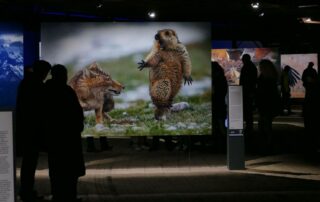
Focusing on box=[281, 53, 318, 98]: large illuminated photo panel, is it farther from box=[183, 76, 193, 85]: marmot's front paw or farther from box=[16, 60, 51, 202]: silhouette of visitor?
box=[16, 60, 51, 202]: silhouette of visitor

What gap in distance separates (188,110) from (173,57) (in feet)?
3.55

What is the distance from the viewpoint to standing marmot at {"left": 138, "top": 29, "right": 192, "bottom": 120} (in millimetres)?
12852

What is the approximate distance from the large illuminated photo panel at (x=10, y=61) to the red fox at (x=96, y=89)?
440 cm

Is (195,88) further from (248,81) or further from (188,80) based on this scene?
(248,81)

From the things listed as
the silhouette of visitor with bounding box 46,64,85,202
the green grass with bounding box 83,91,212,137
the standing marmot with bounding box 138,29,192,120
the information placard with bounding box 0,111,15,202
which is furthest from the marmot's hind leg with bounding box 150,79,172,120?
the information placard with bounding box 0,111,15,202

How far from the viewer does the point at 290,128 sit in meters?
23.1

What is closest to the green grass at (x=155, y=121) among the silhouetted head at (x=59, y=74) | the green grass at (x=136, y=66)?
the green grass at (x=136, y=66)

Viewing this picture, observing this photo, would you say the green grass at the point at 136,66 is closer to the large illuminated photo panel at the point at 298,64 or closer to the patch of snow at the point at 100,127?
the patch of snow at the point at 100,127

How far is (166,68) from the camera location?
12906 millimetres

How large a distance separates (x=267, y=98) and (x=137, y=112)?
Result: 3.61 meters

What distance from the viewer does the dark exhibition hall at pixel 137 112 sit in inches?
336

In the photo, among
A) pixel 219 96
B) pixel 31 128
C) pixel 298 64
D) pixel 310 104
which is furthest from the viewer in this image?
pixel 298 64

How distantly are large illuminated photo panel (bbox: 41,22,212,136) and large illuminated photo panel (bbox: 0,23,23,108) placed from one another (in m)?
4.12

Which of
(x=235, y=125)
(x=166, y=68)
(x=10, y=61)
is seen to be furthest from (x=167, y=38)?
(x=10, y=61)
